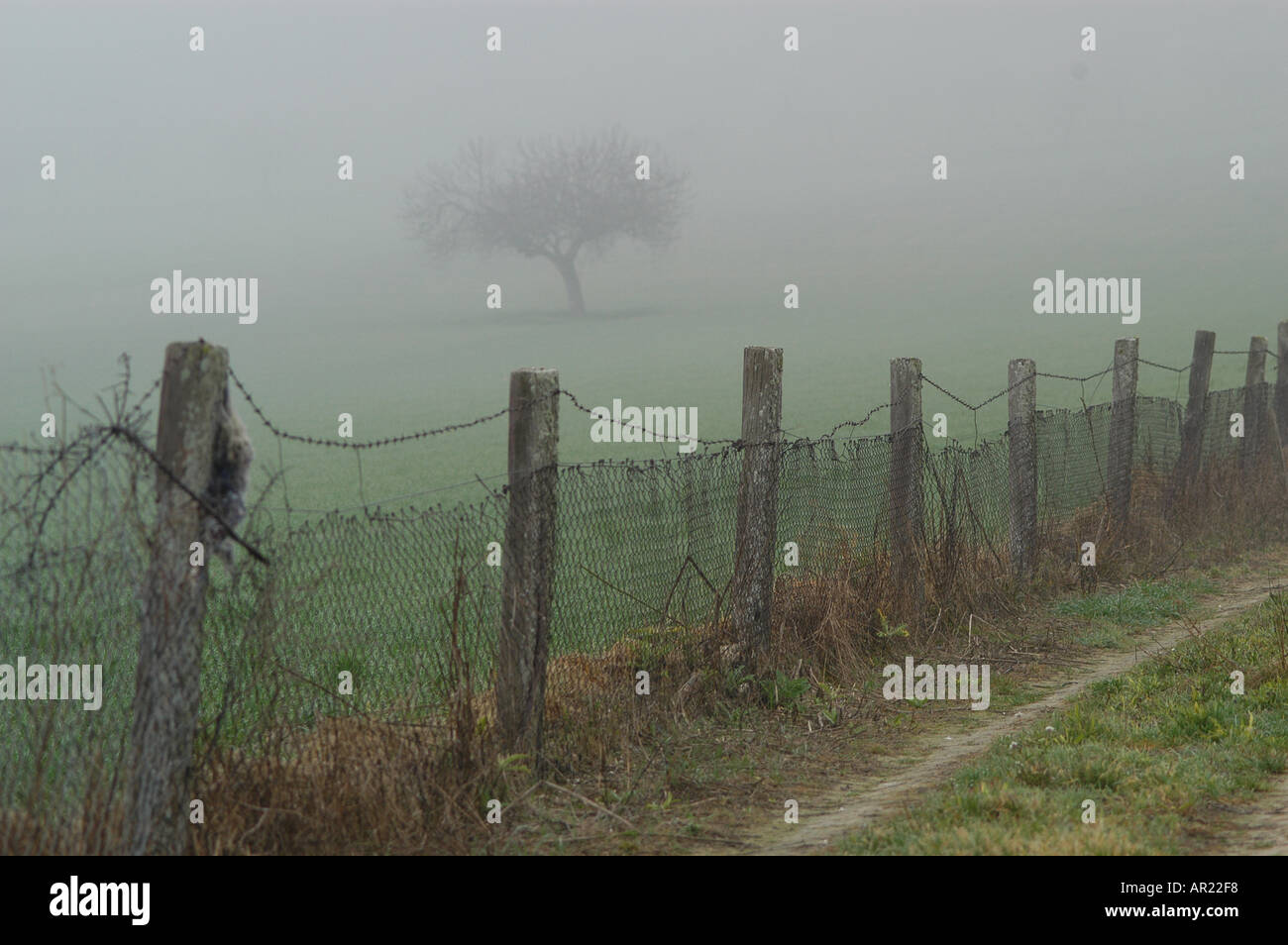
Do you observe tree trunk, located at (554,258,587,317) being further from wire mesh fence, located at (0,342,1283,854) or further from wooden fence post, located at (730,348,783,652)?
wooden fence post, located at (730,348,783,652)

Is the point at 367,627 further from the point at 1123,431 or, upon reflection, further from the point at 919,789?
the point at 1123,431

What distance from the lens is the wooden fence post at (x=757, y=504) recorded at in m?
8.28

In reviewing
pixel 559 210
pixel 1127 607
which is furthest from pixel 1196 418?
pixel 559 210

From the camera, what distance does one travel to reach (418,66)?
18050 cm

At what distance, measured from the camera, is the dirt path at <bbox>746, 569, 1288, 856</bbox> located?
19.0 ft

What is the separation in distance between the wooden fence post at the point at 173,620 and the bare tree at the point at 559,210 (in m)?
75.9

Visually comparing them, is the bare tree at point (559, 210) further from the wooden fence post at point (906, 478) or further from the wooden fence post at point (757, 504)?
A: the wooden fence post at point (757, 504)

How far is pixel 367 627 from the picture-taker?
25.5ft

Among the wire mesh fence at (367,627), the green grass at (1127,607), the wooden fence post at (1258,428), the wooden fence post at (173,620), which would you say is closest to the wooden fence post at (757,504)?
the wire mesh fence at (367,627)

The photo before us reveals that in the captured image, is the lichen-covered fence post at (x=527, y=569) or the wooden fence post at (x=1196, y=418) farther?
the wooden fence post at (x=1196, y=418)

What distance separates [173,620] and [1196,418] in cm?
1305

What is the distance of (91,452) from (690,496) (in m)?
4.29
